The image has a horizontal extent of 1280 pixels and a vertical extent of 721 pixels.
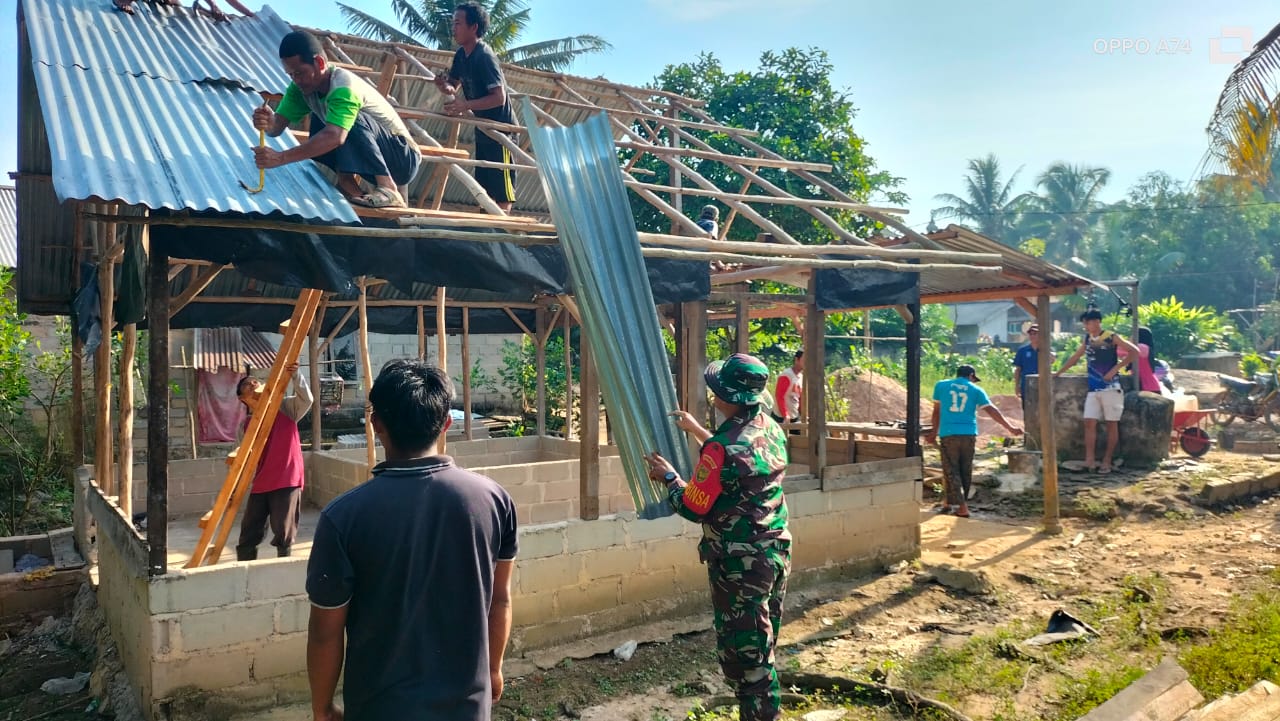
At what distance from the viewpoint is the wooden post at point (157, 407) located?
464 cm

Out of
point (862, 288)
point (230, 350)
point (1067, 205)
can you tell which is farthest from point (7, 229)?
point (1067, 205)

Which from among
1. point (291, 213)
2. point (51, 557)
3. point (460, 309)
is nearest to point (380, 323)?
point (460, 309)

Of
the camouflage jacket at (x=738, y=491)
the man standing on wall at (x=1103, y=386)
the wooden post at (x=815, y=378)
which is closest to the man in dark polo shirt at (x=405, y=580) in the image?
the camouflage jacket at (x=738, y=491)

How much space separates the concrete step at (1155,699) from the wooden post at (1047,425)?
444 cm

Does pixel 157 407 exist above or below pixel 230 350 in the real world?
below

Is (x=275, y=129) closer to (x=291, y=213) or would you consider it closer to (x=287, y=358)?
(x=291, y=213)

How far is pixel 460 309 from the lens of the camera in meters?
11.7

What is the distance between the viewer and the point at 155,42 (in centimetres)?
662

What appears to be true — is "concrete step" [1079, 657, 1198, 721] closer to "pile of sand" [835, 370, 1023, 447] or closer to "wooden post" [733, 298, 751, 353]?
"wooden post" [733, 298, 751, 353]

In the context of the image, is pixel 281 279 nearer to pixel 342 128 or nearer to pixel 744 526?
pixel 342 128

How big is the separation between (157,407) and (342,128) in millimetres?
1767

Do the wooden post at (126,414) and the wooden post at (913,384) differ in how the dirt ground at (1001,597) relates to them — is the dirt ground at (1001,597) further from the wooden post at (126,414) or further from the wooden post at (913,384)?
the wooden post at (126,414)

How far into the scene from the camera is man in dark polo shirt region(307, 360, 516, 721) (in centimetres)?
228

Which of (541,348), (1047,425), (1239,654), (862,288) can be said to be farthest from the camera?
(541,348)
